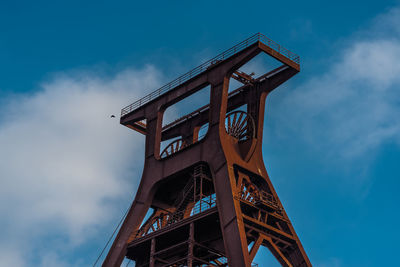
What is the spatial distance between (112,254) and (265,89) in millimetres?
12275

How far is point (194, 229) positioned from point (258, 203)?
11.9ft

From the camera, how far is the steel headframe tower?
36.0 meters

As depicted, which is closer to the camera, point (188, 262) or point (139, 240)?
point (188, 262)

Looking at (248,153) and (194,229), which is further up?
(248,153)

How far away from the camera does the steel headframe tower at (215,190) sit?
3603cm

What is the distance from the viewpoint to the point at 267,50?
3853 cm

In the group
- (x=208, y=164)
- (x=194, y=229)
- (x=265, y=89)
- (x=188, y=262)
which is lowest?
(x=188, y=262)

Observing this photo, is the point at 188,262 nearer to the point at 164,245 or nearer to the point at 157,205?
the point at 164,245

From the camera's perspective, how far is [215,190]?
36594 mm

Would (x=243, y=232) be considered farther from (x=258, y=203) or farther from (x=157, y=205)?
(x=157, y=205)

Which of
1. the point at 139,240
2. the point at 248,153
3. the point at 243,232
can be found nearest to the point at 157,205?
the point at 139,240

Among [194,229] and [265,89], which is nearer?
[194,229]

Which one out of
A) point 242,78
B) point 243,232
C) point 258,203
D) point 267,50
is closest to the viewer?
point 243,232

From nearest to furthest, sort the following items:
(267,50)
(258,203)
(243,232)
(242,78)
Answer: (243,232)
(258,203)
(267,50)
(242,78)
